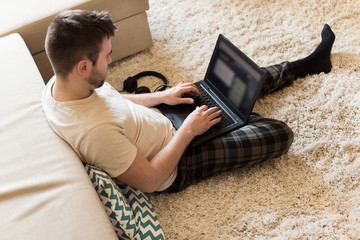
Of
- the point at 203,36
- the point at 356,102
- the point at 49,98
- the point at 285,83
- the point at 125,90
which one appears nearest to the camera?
the point at 49,98

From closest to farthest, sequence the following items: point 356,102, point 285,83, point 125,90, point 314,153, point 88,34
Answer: point 88,34
point 314,153
point 356,102
point 285,83
point 125,90

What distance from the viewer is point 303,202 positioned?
4.34 feet

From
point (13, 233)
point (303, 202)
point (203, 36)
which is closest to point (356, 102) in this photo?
point (303, 202)

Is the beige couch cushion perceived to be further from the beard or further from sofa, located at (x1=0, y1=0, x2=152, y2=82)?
sofa, located at (x1=0, y1=0, x2=152, y2=82)

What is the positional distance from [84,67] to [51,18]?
0.82m

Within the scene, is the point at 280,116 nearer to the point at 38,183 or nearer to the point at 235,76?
the point at 235,76

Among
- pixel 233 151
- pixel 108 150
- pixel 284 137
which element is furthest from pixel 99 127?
pixel 284 137

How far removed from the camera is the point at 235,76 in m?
1.41

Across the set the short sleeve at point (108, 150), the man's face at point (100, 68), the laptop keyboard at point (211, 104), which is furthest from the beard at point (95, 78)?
the laptop keyboard at point (211, 104)

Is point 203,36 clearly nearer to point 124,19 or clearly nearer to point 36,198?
point 124,19

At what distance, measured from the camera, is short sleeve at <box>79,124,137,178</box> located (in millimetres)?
1033

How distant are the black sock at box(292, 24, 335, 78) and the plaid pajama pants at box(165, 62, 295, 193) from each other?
0.50m

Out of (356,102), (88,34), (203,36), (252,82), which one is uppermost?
(88,34)

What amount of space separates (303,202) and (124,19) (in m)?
1.37
